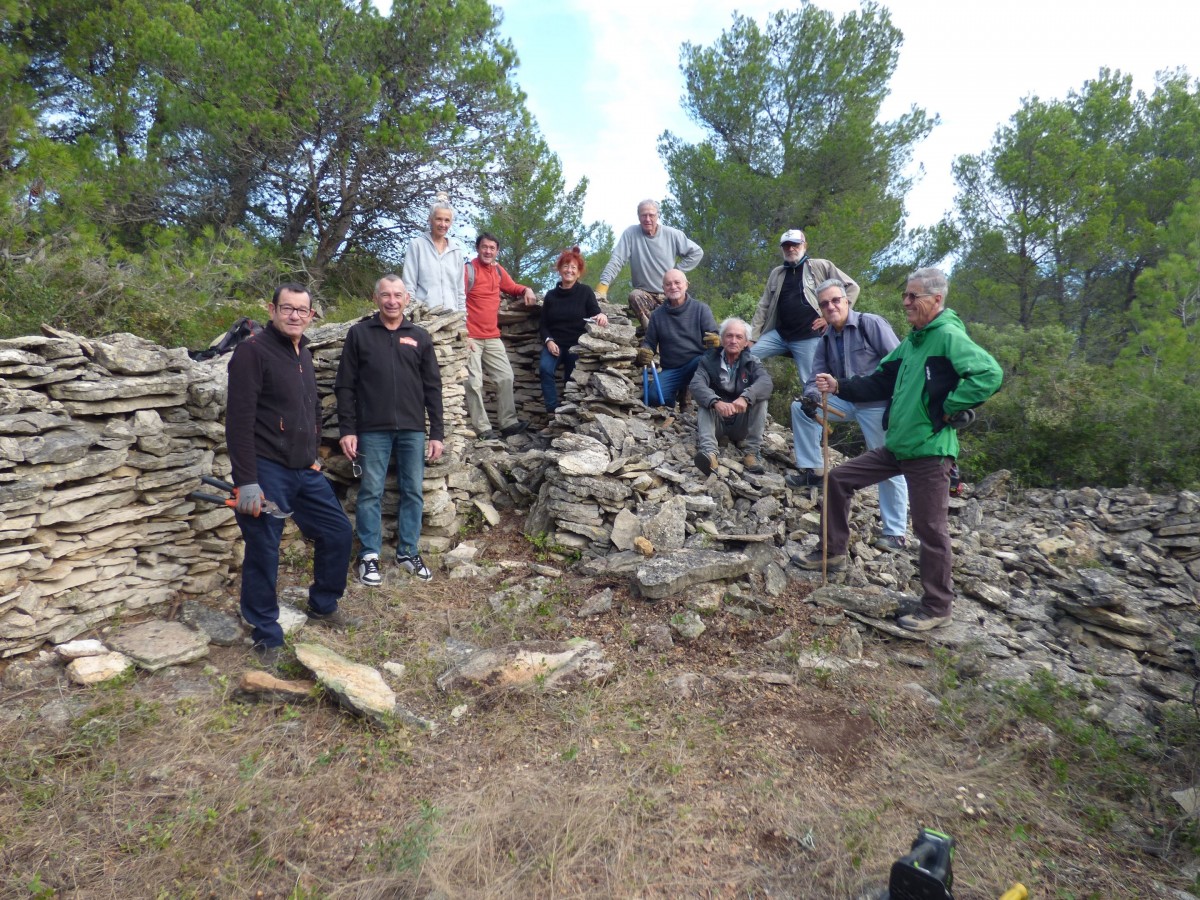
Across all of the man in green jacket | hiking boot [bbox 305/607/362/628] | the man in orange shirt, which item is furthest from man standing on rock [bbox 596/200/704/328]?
hiking boot [bbox 305/607/362/628]

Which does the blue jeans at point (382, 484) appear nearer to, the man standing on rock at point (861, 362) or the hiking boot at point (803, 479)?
the man standing on rock at point (861, 362)

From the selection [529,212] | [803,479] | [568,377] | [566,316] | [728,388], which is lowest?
[803,479]

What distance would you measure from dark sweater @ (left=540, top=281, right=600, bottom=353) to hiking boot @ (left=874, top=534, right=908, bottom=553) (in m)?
3.92

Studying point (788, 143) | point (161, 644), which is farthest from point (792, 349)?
point (788, 143)

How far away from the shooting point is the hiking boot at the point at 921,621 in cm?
459

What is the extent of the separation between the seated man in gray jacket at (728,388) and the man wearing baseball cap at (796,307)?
12.1 inches

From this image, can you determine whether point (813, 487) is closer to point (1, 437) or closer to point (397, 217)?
point (1, 437)

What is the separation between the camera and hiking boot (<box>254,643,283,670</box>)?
4.10 m

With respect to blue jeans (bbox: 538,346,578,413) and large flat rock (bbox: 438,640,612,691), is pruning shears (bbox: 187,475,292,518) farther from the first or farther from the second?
blue jeans (bbox: 538,346,578,413)

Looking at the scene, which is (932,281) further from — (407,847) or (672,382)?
(407,847)

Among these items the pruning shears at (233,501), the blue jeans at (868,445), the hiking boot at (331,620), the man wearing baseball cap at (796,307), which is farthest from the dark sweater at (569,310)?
the pruning shears at (233,501)

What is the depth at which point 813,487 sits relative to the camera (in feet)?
21.4

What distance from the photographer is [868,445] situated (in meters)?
5.80

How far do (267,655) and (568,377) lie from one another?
478 cm
